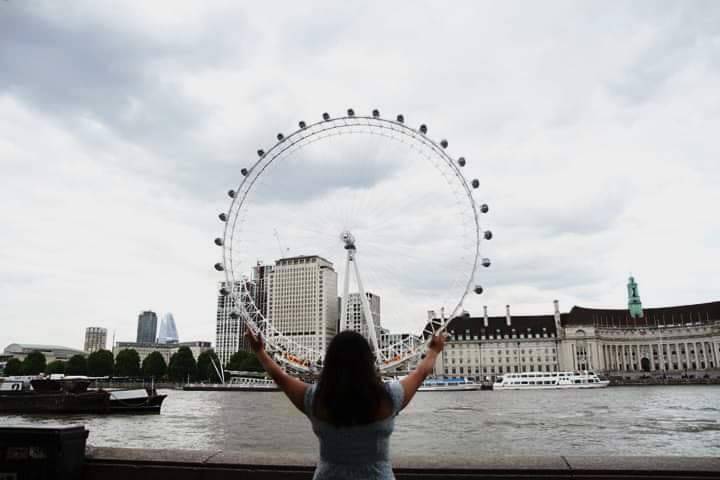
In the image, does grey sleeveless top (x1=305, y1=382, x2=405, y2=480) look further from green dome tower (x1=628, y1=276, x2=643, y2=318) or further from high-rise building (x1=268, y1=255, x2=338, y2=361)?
green dome tower (x1=628, y1=276, x2=643, y2=318)

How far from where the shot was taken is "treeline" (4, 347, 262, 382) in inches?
4705

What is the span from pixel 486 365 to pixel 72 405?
4974 inches

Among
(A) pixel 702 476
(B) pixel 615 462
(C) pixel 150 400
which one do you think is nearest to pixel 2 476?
(B) pixel 615 462

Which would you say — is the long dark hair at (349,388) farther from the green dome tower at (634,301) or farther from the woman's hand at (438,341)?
the green dome tower at (634,301)

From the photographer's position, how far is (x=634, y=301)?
170 meters

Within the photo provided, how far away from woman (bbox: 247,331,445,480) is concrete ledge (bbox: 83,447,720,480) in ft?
9.97

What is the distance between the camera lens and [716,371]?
144375 mm

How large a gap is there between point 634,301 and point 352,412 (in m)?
184

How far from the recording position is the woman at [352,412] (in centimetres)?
321

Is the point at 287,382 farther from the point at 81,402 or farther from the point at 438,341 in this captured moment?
the point at 81,402

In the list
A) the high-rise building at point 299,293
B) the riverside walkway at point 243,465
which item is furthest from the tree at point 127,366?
the riverside walkway at point 243,465

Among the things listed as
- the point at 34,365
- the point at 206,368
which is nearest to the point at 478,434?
the point at 34,365

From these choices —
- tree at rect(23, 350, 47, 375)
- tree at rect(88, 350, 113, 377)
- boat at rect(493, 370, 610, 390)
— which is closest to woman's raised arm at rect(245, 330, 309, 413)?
boat at rect(493, 370, 610, 390)

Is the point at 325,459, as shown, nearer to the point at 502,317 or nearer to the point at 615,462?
the point at 615,462
